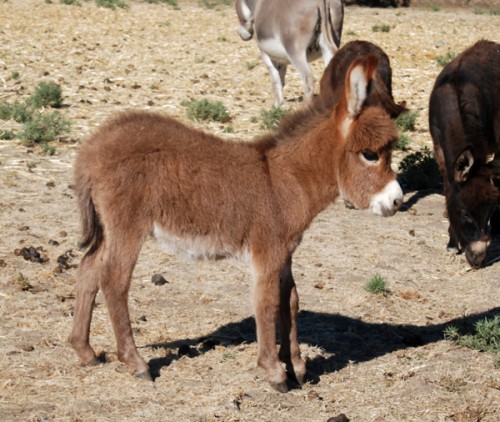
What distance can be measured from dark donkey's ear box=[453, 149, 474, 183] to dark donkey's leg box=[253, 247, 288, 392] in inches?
130

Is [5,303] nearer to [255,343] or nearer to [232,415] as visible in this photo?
[255,343]

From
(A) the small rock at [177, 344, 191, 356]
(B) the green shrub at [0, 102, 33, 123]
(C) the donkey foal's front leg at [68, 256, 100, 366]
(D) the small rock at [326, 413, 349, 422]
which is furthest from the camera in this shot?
(B) the green shrub at [0, 102, 33, 123]

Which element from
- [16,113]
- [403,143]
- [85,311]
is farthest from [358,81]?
[16,113]

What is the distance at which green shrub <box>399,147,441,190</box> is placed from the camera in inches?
423

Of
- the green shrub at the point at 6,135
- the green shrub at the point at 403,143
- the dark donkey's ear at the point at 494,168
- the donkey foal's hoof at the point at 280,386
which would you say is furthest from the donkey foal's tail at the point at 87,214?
the green shrub at the point at 403,143

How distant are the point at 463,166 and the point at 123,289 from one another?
413 centimetres

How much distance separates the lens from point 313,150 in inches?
216

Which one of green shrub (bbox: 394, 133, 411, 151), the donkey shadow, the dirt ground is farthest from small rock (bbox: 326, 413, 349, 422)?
green shrub (bbox: 394, 133, 411, 151)

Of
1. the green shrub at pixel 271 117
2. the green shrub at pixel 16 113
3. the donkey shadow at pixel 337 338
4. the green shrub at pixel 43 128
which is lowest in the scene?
the green shrub at pixel 16 113

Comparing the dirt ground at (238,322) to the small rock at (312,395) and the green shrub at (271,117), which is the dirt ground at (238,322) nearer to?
the small rock at (312,395)

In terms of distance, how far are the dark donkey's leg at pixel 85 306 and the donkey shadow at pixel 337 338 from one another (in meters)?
0.44

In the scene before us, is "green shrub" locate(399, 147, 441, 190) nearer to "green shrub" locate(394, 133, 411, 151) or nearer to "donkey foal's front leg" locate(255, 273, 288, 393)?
"green shrub" locate(394, 133, 411, 151)

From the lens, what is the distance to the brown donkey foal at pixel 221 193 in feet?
17.0

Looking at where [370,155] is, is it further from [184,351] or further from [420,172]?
[420,172]
